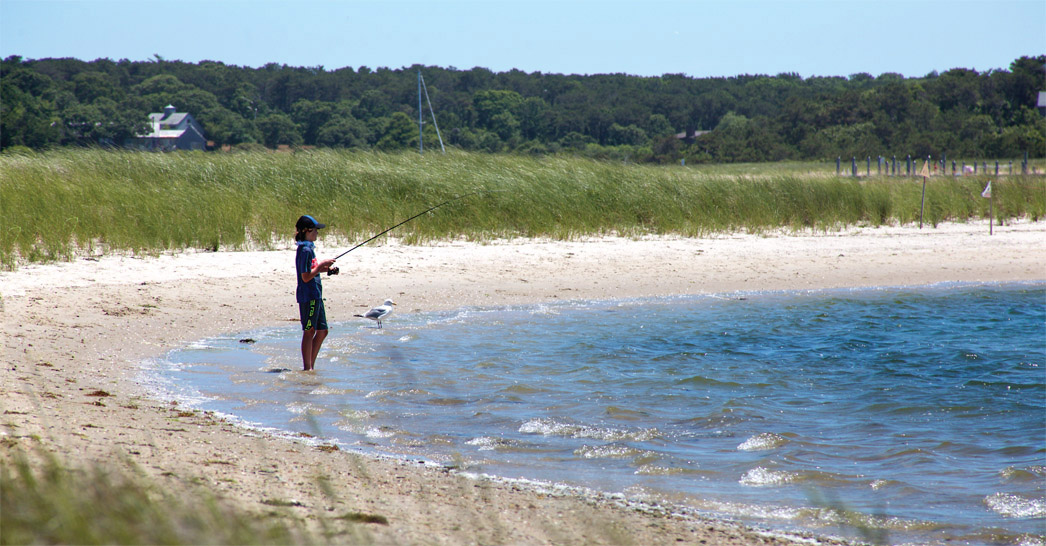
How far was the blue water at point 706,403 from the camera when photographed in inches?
167

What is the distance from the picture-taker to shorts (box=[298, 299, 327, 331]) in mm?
6508

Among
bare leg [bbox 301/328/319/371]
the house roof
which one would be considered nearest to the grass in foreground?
bare leg [bbox 301/328/319/371]

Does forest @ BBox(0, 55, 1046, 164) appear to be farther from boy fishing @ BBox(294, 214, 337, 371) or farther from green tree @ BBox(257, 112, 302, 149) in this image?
boy fishing @ BBox(294, 214, 337, 371)

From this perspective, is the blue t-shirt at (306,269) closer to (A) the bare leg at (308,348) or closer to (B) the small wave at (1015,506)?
(A) the bare leg at (308,348)

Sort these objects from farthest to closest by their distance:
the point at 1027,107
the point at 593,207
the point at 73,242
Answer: the point at 1027,107 → the point at 593,207 → the point at 73,242

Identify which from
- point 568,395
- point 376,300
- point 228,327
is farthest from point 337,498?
point 376,300

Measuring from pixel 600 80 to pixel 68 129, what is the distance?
191 ft

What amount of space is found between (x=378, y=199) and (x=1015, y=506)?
37.4ft

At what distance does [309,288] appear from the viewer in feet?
21.3

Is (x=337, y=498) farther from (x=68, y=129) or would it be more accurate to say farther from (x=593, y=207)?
(x=68, y=129)

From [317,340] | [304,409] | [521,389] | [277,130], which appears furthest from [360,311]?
[277,130]

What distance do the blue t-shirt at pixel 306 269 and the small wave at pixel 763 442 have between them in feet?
10.7

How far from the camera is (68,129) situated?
124 feet

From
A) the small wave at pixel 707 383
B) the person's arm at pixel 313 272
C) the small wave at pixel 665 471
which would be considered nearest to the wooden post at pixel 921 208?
the small wave at pixel 707 383
